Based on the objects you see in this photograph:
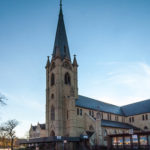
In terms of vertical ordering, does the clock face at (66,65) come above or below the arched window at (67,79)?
above

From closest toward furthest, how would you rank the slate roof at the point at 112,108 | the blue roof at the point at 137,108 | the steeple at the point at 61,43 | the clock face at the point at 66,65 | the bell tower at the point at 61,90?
the bell tower at the point at 61,90, the slate roof at the point at 112,108, the clock face at the point at 66,65, the steeple at the point at 61,43, the blue roof at the point at 137,108

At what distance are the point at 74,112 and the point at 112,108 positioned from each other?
2312cm

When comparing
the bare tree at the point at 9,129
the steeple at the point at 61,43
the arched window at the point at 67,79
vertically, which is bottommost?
the bare tree at the point at 9,129

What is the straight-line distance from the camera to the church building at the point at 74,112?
49.5 metres

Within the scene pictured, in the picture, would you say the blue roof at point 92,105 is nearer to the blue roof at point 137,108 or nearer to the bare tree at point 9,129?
the blue roof at point 137,108

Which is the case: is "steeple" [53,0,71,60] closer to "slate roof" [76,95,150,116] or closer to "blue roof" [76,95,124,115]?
"blue roof" [76,95,124,115]

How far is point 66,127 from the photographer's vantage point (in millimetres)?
53000

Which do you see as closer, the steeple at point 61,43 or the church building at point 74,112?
the church building at point 74,112

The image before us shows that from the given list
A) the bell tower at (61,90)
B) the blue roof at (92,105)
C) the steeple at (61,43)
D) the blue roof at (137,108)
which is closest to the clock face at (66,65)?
the bell tower at (61,90)

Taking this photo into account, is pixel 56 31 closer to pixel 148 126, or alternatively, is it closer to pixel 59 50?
pixel 59 50

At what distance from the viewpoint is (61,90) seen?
56.5 meters

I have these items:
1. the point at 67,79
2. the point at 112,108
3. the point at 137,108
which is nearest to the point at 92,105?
the point at 67,79

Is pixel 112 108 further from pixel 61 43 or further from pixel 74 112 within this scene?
pixel 61 43

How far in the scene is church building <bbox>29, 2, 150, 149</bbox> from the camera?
4951 centimetres
